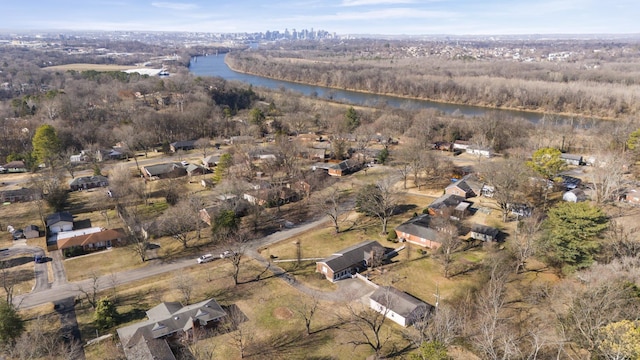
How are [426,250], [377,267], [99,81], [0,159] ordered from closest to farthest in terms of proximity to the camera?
[377,267], [426,250], [0,159], [99,81]

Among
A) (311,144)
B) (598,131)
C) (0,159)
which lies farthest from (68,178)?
(598,131)

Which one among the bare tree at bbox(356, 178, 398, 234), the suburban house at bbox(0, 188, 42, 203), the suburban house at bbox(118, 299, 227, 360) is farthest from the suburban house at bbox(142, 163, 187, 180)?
the suburban house at bbox(118, 299, 227, 360)

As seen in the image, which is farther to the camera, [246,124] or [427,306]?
[246,124]

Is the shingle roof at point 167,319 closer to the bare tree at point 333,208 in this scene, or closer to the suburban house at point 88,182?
the bare tree at point 333,208

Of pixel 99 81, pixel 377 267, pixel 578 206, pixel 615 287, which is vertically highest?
pixel 99 81

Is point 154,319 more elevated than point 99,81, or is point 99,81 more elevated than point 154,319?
point 99,81

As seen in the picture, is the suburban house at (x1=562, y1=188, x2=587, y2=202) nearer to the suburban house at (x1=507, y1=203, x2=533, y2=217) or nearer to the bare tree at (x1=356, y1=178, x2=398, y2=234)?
the suburban house at (x1=507, y1=203, x2=533, y2=217)

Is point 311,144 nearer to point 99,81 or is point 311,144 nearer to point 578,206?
point 578,206
